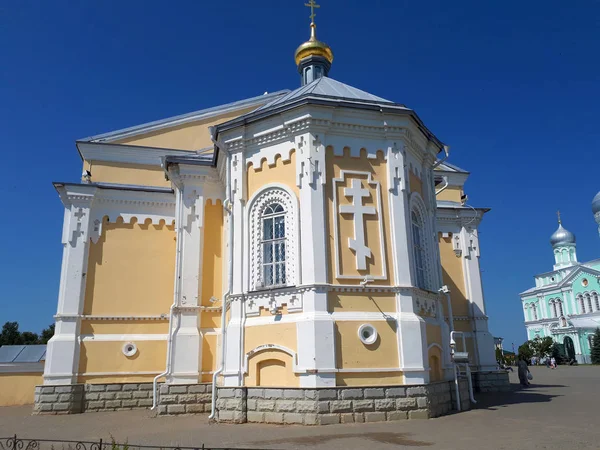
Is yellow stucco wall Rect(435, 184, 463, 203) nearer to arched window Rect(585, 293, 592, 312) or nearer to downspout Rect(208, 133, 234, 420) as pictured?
downspout Rect(208, 133, 234, 420)

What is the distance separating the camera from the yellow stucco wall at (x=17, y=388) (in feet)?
51.2

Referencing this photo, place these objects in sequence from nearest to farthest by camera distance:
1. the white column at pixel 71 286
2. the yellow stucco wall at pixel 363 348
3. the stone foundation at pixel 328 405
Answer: the stone foundation at pixel 328 405 → the yellow stucco wall at pixel 363 348 → the white column at pixel 71 286

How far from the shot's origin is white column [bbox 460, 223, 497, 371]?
55.9 ft

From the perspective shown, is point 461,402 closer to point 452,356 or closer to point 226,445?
point 452,356

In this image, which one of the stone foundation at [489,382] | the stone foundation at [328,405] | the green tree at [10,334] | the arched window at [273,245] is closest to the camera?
the stone foundation at [328,405]

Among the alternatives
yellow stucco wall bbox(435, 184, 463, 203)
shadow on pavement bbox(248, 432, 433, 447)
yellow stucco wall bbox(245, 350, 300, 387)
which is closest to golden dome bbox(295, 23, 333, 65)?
yellow stucco wall bbox(435, 184, 463, 203)

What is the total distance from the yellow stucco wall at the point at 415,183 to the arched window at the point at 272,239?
10.1ft

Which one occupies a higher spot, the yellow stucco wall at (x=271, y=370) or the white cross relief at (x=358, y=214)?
the white cross relief at (x=358, y=214)

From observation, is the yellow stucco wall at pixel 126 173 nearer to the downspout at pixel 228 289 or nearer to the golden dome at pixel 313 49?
the downspout at pixel 228 289

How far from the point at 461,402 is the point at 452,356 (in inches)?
41.0

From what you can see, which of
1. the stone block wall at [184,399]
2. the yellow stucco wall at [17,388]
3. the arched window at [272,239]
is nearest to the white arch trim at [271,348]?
the arched window at [272,239]

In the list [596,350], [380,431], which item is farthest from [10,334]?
[596,350]

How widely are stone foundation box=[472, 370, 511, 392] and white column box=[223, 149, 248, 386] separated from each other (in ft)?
32.4

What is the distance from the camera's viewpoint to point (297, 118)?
1097cm
